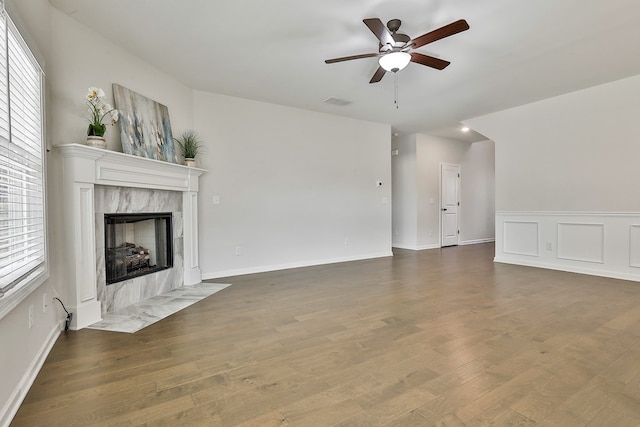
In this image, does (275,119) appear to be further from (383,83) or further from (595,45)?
(595,45)

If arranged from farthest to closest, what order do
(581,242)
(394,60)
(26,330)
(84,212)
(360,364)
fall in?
1. (581,242)
2. (394,60)
3. (84,212)
4. (360,364)
5. (26,330)

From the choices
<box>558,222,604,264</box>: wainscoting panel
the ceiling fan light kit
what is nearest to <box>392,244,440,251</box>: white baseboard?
<box>558,222,604,264</box>: wainscoting panel

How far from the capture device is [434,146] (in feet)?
25.1

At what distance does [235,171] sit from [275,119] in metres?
1.13

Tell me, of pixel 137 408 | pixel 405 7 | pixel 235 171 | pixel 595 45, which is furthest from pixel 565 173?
pixel 137 408

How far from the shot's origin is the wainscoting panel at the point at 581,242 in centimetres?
461

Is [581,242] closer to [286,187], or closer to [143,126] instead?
[286,187]

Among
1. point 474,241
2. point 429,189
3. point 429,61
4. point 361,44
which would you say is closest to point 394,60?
point 429,61

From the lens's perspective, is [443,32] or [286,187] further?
[286,187]

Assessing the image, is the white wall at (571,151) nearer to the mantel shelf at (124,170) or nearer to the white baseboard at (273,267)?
the white baseboard at (273,267)

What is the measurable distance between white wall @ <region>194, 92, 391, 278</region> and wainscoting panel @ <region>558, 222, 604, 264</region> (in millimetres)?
2924

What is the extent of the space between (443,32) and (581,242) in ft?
14.1

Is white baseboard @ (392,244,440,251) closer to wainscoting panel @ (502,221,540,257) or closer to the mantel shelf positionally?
wainscoting panel @ (502,221,540,257)

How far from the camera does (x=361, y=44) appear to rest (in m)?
3.21
